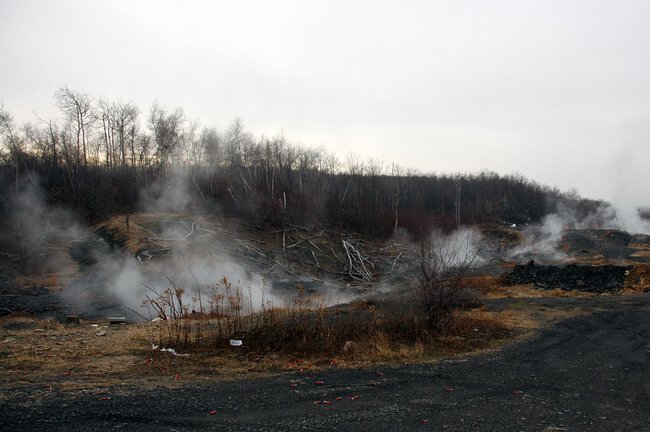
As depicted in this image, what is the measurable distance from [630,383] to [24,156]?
40.2 meters

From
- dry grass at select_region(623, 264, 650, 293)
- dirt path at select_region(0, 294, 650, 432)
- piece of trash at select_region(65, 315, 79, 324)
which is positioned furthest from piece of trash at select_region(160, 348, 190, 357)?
dry grass at select_region(623, 264, 650, 293)

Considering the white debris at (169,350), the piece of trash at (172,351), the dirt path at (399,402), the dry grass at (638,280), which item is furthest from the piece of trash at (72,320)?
the dry grass at (638,280)

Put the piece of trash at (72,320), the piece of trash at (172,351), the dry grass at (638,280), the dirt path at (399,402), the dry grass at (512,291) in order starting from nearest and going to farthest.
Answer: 1. the dirt path at (399,402)
2. the piece of trash at (172,351)
3. the piece of trash at (72,320)
4. the dry grass at (512,291)
5. the dry grass at (638,280)

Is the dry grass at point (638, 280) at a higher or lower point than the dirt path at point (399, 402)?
lower

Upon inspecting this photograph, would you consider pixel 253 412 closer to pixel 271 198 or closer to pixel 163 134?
pixel 271 198

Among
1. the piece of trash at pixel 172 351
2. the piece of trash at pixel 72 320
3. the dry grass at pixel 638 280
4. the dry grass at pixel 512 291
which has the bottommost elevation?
the dry grass at pixel 512 291

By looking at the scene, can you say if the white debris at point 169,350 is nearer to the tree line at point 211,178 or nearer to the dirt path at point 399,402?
the dirt path at point 399,402

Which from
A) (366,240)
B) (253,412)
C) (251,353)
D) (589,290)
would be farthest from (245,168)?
(253,412)

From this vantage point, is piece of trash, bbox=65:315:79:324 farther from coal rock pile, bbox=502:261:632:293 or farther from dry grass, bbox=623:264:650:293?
dry grass, bbox=623:264:650:293

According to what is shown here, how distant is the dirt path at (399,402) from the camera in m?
5.28

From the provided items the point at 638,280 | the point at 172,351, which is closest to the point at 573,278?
the point at 638,280

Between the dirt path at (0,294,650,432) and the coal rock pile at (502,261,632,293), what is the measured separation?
1370 centimetres

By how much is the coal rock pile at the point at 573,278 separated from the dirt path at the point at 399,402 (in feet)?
45.0

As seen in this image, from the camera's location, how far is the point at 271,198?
35.2 m
